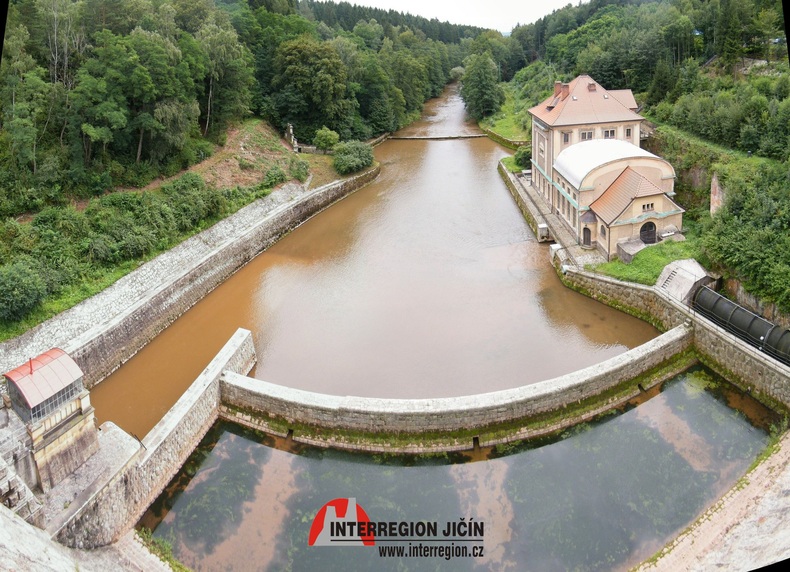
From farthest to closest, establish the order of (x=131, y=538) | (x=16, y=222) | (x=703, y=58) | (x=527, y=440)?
(x=703, y=58) < (x=16, y=222) < (x=527, y=440) < (x=131, y=538)

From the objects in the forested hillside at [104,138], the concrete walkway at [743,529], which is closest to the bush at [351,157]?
the forested hillside at [104,138]

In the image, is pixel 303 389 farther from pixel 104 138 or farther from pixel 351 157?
pixel 351 157

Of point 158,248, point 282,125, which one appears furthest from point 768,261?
point 282,125

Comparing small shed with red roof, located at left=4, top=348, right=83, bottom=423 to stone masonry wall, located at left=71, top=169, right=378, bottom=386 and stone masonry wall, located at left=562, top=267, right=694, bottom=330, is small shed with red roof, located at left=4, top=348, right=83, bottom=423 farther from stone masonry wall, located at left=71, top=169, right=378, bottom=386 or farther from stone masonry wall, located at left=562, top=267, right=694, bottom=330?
stone masonry wall, located at left=562, top=267, right=694, bottom=330

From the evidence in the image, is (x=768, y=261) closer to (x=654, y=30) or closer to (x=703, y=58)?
(x=703, y=58)

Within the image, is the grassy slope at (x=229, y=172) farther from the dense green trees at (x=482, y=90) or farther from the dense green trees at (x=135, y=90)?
the dense green trees at (x=482, y=90)

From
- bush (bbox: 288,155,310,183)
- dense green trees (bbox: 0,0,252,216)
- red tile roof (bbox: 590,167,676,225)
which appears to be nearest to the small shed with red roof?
dense green trees (bbox: 0,0,252,216)

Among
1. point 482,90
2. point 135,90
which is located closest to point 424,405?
point 135,90
